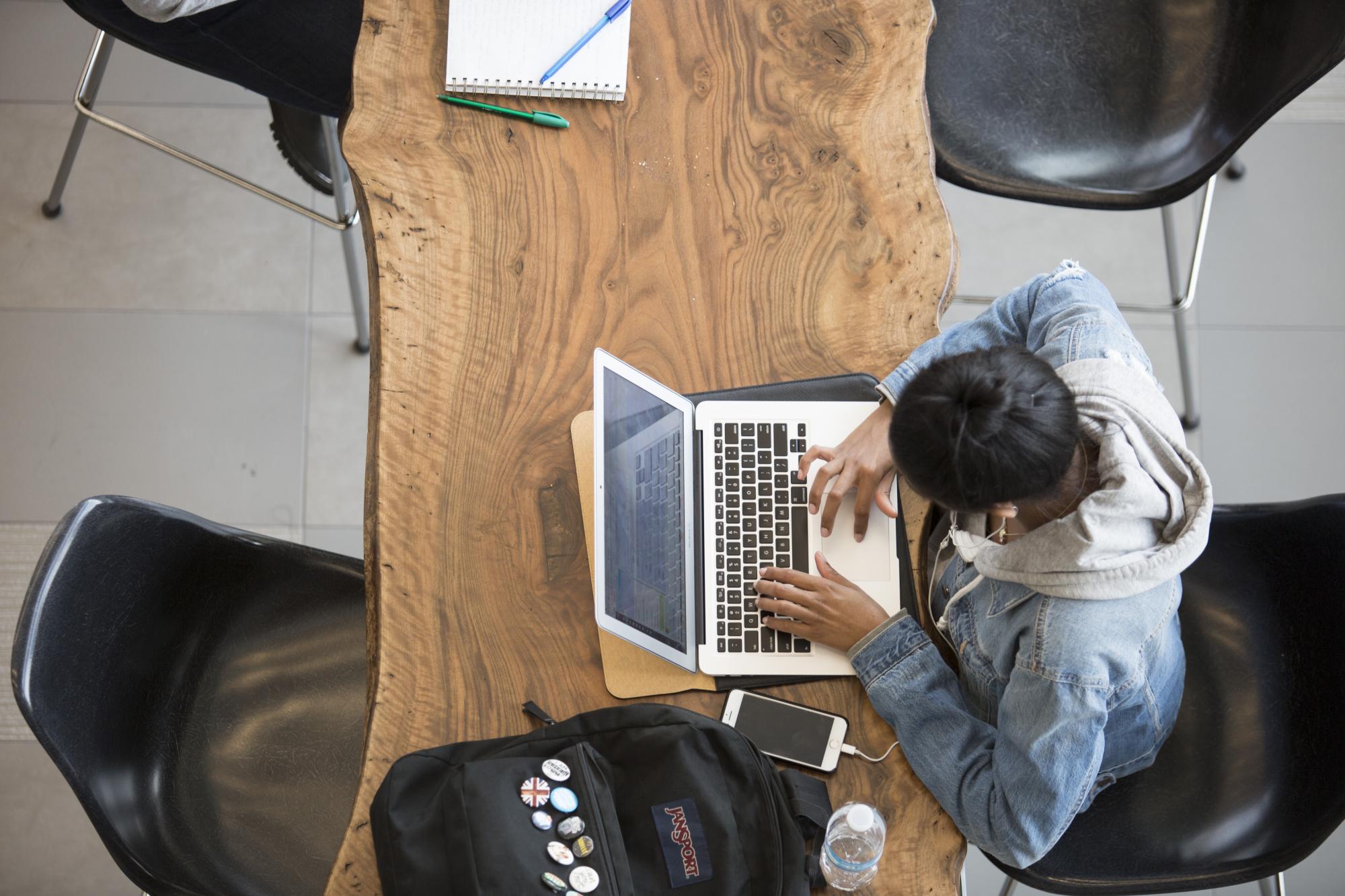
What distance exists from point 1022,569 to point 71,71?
A: 8.26 feet

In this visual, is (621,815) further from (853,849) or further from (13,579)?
(13,579)

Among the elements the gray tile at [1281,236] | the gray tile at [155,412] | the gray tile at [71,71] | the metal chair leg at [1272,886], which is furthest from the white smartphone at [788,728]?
the gray tile at [71,71]

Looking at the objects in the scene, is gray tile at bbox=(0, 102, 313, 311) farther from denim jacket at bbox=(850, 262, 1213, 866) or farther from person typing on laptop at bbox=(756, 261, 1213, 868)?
denim jacket at bbox=(850, 262, 1213, 866)

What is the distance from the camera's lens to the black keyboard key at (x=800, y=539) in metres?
1.32

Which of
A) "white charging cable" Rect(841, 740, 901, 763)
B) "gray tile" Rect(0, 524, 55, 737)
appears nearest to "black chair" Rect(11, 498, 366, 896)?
"white charging cable" Rect(841, 740, 901, 763)

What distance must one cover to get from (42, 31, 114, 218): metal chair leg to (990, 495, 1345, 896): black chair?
1.95 m

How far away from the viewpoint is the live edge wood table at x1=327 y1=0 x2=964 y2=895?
1.26m

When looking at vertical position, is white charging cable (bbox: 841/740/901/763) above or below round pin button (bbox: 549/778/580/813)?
above

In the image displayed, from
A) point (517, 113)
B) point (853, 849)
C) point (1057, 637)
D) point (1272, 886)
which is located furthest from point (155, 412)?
point (1272, 886)

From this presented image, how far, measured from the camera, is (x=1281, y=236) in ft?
8.25

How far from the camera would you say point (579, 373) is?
1.38 m

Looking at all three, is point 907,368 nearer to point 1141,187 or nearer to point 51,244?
point 1141,187

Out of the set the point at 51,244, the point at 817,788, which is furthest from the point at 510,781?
the point at 51,244

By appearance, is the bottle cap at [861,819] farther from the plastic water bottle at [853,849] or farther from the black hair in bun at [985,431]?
the black hair in bun at [985,431]
